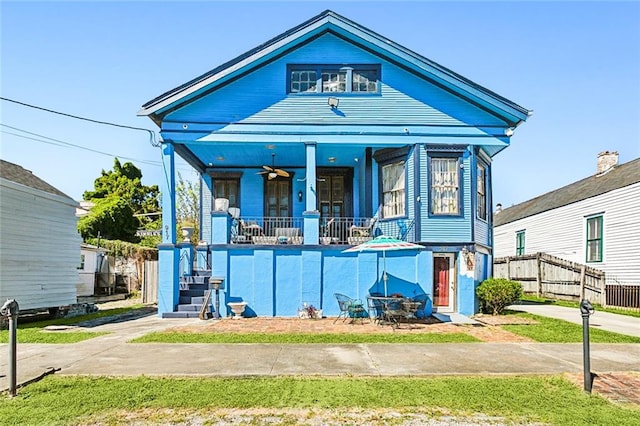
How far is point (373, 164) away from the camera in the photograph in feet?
48.5

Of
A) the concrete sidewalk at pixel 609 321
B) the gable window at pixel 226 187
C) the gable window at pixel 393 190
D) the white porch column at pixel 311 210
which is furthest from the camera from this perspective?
the gable window at pixel 226 187

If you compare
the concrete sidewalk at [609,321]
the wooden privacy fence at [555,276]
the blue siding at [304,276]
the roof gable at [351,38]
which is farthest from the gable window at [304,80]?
the wooden privacy fence at [555,276]

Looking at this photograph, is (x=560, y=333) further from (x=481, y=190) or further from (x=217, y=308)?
(x=217, y=308)

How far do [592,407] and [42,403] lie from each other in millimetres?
6744

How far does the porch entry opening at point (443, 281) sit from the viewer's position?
43.8 ft

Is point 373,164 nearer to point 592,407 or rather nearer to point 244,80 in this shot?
point 244,80

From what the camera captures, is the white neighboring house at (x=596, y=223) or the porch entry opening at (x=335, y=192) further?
the white neighboring house at (x=596, y=223)

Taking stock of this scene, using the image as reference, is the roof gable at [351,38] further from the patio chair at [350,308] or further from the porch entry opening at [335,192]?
the patio chair at [350,308]

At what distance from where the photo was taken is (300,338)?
366 inches

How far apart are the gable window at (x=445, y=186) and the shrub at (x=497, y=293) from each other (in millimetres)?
2443

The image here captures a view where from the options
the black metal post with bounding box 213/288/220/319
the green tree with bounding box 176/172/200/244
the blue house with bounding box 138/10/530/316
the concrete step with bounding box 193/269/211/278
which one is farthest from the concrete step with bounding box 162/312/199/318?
the green tree with bounding box 176/172/200/244

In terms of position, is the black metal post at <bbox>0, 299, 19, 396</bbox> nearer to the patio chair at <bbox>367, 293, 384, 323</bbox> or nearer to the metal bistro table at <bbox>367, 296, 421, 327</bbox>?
the metal bistro table at <bbox>367, 296, 421, 327</bbox>

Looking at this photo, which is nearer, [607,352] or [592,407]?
[592,407]

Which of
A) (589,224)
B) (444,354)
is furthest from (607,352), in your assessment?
(589,224)
